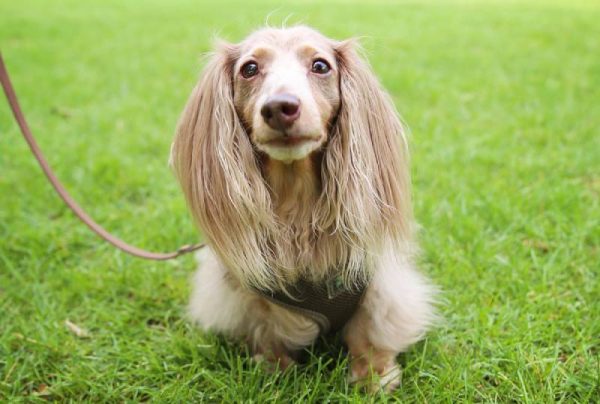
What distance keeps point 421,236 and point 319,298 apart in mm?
1290

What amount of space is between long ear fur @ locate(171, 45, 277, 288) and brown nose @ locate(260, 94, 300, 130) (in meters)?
0.31

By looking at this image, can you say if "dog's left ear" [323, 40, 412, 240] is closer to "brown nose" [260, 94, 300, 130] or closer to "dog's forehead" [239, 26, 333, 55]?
"dog's forehead" [239, 26, 333, 55]

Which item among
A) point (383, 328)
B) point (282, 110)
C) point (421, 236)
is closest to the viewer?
point (282, 110)

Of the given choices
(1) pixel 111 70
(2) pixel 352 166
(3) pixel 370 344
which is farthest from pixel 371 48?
(1) pixel 111 70

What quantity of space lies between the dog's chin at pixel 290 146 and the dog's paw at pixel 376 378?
0.96 metres

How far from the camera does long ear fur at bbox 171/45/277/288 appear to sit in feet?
6.49

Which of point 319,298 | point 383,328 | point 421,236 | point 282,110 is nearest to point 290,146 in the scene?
point 282,110

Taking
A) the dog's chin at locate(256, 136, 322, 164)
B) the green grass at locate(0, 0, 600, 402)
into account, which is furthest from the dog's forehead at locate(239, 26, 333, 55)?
the dog's chin at locate(256, 136, 322, 164)

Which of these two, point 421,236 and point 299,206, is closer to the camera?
point 299,206

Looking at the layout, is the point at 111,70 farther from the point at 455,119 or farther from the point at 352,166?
the point at 352,166

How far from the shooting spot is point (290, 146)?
179 centimetres

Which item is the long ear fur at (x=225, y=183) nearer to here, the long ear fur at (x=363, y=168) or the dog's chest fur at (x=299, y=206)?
the dog's chest fur at (x=299, y=206)

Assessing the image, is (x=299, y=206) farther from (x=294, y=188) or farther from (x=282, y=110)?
(x=282, y=110)

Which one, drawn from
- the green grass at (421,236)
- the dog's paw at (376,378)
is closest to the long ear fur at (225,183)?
the green grass at (421,236)
